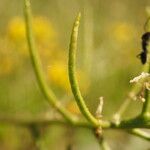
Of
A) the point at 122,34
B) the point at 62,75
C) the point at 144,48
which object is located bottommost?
the point at 62,75

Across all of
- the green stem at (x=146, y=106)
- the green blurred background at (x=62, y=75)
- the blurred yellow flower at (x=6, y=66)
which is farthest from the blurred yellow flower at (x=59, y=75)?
the green stem at (x=146, y=106)

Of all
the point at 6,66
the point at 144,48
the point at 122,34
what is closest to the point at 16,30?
the point at 6,66

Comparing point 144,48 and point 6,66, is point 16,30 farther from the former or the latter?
point 144,48

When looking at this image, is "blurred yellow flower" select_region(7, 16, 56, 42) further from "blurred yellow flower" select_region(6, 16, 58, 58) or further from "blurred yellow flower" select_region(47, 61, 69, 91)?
"blurred yellow flower" select_region(47, 61, 69, 91)

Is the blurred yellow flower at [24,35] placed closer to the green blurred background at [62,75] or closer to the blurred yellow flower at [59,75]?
the green blurred background at [62,75]

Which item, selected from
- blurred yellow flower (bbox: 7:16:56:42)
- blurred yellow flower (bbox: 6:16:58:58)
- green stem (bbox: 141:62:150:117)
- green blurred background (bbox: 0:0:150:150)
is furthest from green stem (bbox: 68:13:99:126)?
blurred yellow flower (bbox: 7:16:56:42)

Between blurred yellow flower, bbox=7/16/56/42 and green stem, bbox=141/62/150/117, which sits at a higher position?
green stem, bbox=141/62/150/117

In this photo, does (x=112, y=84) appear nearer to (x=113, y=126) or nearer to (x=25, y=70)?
(x=25, y=70)

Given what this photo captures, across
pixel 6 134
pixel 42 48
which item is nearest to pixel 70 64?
pixel 6 134

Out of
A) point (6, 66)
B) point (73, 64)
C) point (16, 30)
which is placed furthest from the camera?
point (16, 30)
